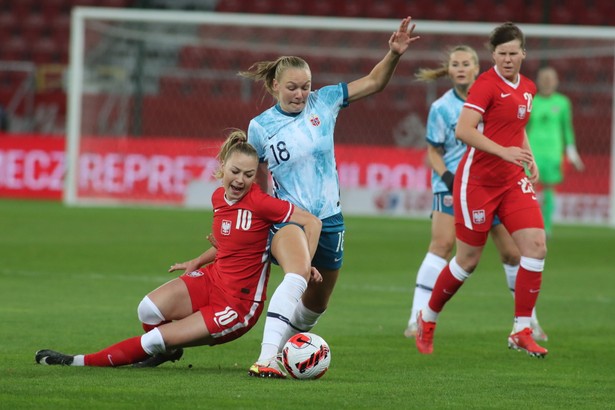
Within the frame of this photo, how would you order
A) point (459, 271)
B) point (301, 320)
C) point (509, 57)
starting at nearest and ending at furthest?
1. point (301, 320)
2. point (509, 57)
3. point (459, 271)

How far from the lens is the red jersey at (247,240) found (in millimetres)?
6590

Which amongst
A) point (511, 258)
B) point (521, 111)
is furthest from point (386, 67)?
point (511, 258)

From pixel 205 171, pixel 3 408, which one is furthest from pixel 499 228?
pixel 205 171

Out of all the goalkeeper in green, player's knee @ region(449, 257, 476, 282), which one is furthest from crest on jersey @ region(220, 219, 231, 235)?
the goalkeeper in green

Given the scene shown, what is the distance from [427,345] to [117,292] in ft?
11.8

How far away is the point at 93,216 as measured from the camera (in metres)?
19.8

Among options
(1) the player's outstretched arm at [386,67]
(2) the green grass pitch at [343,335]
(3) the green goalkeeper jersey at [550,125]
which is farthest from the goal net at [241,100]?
(1) the player's outstretched arm at [386,67]

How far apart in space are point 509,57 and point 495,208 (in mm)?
905

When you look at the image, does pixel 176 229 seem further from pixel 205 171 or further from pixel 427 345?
pixel 427 345

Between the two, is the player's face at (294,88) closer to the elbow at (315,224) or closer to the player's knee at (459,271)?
the elbow at (315,224)

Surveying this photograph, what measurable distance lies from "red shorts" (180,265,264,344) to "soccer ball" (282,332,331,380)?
336mm

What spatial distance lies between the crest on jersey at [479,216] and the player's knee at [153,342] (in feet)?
7.36

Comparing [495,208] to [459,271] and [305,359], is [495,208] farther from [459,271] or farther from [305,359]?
[305,359]

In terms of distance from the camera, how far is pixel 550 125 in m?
17.0
